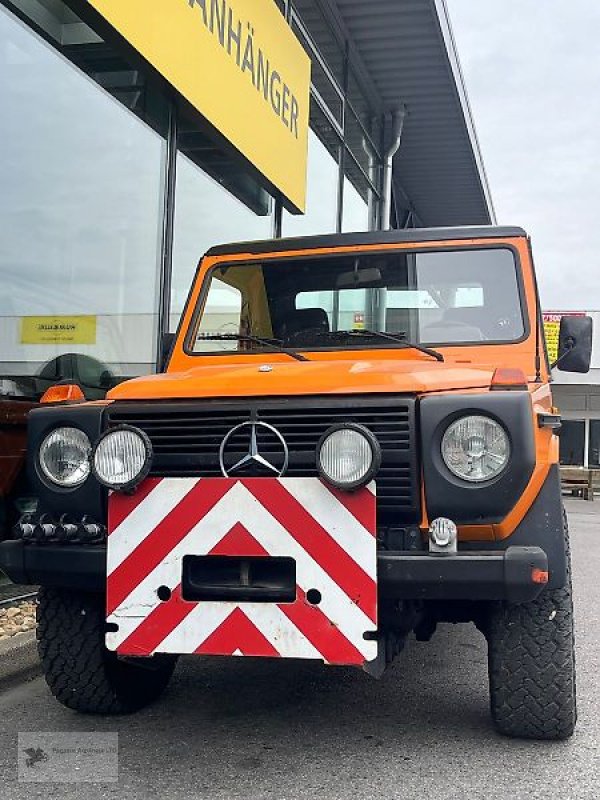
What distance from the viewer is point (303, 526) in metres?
2.79

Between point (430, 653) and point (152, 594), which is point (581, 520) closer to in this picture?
point (430, 653)

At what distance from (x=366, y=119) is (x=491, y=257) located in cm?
856

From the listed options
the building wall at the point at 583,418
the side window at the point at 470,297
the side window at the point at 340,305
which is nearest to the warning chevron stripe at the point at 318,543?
the side window at the point at 340,305

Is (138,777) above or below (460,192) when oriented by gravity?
below

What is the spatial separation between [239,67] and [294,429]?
15.2 feet

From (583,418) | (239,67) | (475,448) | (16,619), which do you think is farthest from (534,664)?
(583,418)

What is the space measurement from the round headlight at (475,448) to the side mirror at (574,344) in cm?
158

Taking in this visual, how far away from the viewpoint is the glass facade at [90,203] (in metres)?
5.15

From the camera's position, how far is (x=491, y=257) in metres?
4.02

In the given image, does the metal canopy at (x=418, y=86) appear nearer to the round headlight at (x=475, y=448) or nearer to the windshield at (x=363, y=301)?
the windshield at (x=363, y=301)

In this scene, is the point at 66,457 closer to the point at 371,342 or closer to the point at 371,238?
the point at 371,342

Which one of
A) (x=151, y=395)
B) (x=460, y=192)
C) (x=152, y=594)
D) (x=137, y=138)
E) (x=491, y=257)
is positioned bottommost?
(x=152, y=594)

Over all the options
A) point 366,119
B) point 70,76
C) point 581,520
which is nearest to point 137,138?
point 70,76

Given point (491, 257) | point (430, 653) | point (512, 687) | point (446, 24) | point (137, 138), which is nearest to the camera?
point (512, 687)
